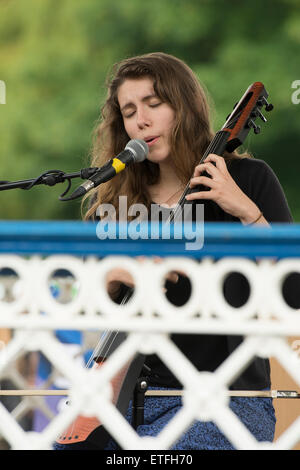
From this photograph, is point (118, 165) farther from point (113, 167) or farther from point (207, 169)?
point (207, 169)

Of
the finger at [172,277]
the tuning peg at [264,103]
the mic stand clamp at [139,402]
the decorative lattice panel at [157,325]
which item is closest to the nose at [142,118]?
the tuning peg at [264,103]

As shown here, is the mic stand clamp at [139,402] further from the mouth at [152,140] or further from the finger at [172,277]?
the mouth at [152,140]

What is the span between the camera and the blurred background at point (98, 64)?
577 centimetres

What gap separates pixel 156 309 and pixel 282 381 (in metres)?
1.15

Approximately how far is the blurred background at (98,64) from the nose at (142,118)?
3.79m

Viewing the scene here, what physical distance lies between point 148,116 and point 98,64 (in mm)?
4755

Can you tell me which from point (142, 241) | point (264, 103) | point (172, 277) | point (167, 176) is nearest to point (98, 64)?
point (167, 176)

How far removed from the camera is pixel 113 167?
4.73 feet

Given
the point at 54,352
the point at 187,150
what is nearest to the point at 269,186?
the point at 187,150

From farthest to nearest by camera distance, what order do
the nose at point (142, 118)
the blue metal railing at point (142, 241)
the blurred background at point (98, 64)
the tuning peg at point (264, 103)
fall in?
the blurred background at point (98, 64) < the nose at point (142, 118) < the tuning peg at point (264, 103) < the blue metal railing at point (142, 241)

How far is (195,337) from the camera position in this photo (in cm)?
170

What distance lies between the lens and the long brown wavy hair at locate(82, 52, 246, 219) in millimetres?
1876

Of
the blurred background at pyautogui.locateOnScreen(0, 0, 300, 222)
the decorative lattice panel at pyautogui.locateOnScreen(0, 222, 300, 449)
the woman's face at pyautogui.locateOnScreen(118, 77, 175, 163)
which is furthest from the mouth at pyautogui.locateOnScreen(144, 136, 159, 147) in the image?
the blurred background at pyautogui.locateOnScreen(0, 0, 300, 222)
